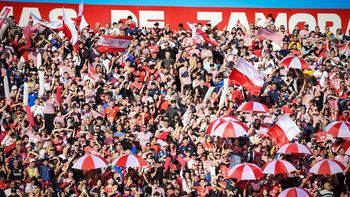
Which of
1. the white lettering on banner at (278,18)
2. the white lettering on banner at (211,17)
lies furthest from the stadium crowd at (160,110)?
the white lettering on banner at (211,17)

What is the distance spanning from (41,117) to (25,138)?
1512 millimetres

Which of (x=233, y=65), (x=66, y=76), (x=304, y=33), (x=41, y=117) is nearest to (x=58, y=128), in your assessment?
(x=41, y=117)

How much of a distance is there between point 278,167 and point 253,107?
289 centimetres

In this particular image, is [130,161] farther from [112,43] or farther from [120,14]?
[120,14]

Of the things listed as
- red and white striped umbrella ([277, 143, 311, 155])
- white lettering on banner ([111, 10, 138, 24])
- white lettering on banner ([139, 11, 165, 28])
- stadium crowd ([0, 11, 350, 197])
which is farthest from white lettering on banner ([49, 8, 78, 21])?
red and white striped umbrella ([277, 143, 311, 155])

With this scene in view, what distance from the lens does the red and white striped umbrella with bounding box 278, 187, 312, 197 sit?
68.5ft

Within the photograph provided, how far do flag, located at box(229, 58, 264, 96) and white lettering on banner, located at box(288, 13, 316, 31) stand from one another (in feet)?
26.1

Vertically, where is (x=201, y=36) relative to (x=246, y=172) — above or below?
above

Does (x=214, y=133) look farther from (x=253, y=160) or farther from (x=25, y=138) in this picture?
(x=25, y=138)

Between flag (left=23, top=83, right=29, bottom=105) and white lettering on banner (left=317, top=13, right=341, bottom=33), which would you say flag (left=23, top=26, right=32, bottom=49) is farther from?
white lettering on banner (left=317, top=13, right=341, bottom=33)

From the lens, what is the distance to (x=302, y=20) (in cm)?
3353

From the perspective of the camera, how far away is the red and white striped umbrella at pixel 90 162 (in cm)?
2127

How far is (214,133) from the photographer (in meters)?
23.2

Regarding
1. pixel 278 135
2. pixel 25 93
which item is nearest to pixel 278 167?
pixel 278 135
